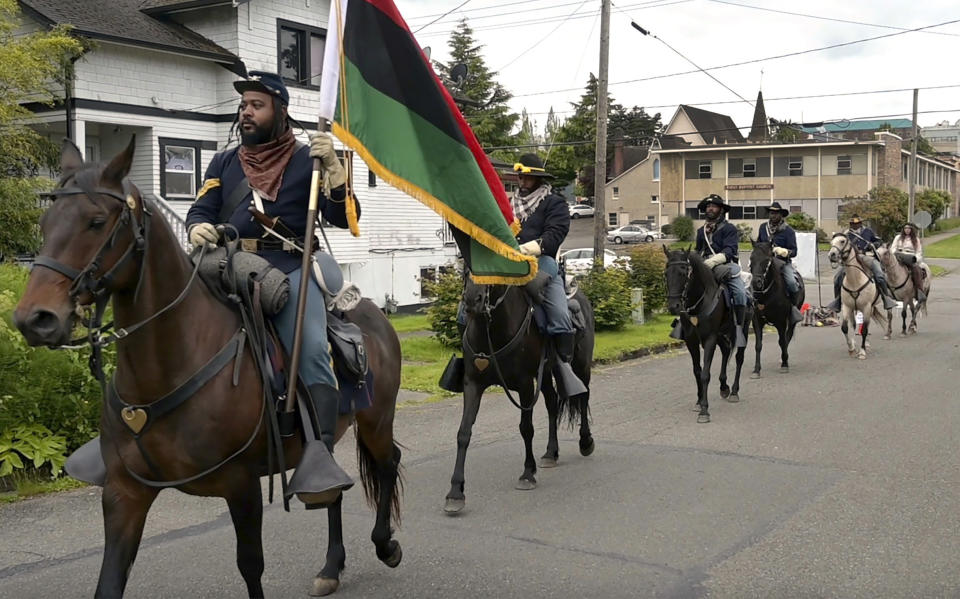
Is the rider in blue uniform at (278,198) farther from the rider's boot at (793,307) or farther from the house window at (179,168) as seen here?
the house window at (179,168)

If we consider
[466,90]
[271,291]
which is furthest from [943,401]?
[466,90]

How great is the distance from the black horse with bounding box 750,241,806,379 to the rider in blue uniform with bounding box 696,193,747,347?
11.2 feet

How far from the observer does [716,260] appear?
511 inches

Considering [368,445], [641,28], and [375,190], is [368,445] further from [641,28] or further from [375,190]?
[375,190]

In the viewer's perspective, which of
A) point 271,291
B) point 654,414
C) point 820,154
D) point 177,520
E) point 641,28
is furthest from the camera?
point 820,154

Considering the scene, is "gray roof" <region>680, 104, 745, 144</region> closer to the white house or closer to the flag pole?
the white house

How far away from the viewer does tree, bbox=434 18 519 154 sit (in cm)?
6812

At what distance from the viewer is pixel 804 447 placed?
32.9 ft

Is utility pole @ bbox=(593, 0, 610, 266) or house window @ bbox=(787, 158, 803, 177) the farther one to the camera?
house window @ bbox=(787, 158, 803, 177)

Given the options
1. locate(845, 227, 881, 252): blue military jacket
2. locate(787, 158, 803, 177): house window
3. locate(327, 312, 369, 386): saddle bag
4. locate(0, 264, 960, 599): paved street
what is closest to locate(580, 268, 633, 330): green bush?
locate(845, 227, 881, 252): blue military jacket

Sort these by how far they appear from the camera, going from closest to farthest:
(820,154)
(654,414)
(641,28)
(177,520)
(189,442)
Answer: (189,442) < (177,520) < (654,414) < (641,28) < (820,154)

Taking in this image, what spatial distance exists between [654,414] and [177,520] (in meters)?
6.61

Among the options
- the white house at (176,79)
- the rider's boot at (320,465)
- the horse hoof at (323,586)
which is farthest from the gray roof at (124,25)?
the rider's boot at (320,465)

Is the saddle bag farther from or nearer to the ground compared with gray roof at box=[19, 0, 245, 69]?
nearer to the ground
